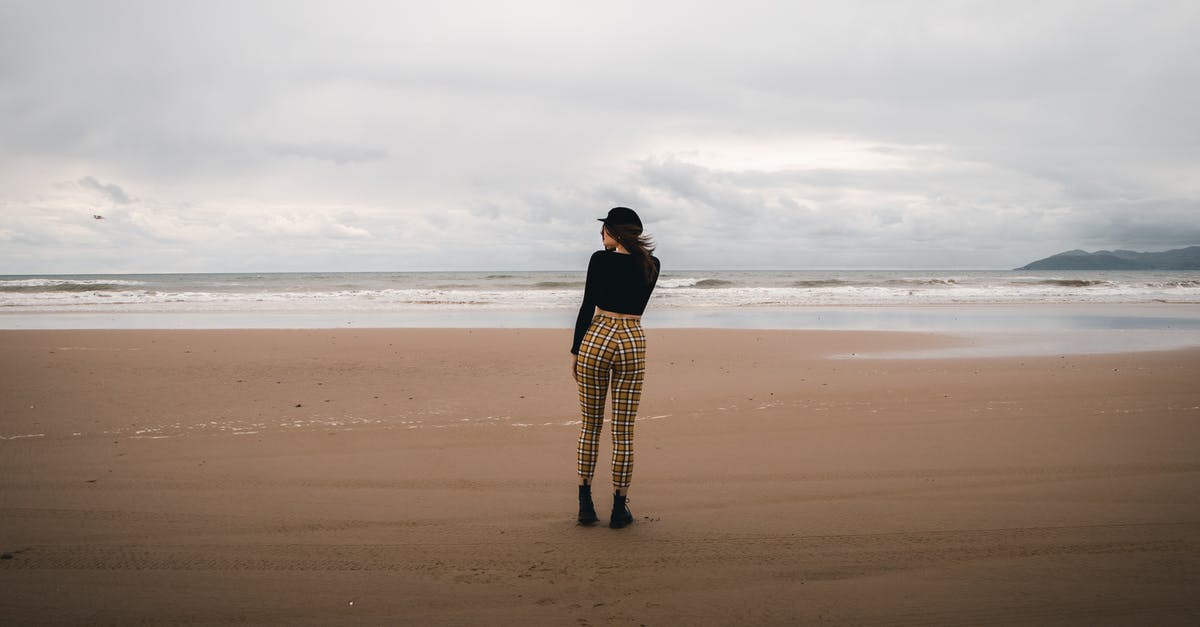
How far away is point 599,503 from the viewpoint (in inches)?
187

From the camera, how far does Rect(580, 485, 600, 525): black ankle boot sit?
4.25 m

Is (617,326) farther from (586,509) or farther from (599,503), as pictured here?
(599,503)

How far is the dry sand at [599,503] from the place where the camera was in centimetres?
328

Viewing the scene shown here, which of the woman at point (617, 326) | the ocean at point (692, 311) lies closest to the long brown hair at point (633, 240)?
the woman at point (617, 326)

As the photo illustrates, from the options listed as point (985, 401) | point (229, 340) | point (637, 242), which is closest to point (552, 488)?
point (637, 242)

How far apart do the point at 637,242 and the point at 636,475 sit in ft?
6.89

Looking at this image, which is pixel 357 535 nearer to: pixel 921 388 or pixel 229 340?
pixel 921 388

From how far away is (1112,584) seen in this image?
341 centimetres

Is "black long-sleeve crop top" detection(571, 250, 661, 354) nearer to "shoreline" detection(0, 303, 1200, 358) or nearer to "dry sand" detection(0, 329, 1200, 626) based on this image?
"dry sand" detection(0, 329, 1200, 626)

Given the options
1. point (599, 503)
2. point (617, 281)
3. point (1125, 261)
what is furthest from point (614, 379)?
point (1125, 261)

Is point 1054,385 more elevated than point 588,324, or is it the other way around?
point 588,324

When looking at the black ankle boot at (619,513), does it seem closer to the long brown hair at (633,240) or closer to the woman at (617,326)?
the woman at (617,326)

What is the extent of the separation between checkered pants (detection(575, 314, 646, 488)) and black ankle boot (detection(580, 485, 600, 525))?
114 mm

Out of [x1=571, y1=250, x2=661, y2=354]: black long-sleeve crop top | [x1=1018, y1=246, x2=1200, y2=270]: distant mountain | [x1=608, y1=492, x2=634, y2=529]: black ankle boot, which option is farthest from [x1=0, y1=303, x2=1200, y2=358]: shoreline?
[x1=1018, y1=246, x2=1200, y2=270]: distant mountain
